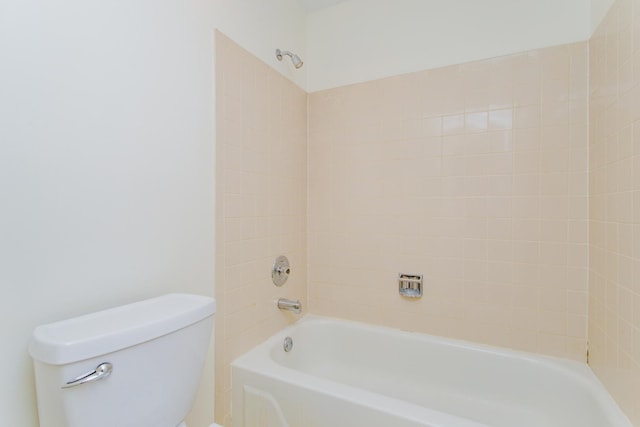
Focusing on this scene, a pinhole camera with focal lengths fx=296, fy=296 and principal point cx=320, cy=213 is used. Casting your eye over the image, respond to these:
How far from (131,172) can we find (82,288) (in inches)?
14.4

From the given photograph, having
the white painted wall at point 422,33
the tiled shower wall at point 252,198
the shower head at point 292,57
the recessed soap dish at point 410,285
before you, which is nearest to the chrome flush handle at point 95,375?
the tiled shower wall at point 252,198

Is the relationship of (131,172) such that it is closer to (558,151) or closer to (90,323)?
(90,323)

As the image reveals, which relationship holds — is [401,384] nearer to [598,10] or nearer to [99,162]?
[99,162]

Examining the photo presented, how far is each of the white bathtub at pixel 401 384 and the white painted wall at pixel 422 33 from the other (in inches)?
60.8

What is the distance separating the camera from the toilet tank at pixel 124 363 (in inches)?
24.8

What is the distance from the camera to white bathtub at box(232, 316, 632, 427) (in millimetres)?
1112

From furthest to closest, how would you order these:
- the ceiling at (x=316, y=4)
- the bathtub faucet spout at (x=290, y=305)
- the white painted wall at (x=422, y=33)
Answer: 1. the ceiling at (x=316, y=4)
2. the bathtub faucet spout at (x=290, y=305)
3. the white painted wall at (x=422, y=33)

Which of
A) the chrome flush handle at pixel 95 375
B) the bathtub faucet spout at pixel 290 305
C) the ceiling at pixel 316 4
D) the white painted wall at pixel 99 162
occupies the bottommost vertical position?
the bathtub faucet spout at pixel 290 305

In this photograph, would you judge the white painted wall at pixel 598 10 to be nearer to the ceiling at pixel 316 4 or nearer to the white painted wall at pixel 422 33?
the white painted wall at pixel 422 33

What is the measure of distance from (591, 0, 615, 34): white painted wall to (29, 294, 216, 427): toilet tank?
187 cm

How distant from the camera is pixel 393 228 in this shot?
1767mm

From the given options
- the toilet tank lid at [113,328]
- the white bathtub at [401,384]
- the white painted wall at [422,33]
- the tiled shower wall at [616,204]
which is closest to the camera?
the toilet tank lid at [113,328]

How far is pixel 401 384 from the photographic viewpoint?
167 centimetres

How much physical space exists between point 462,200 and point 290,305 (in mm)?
1106
